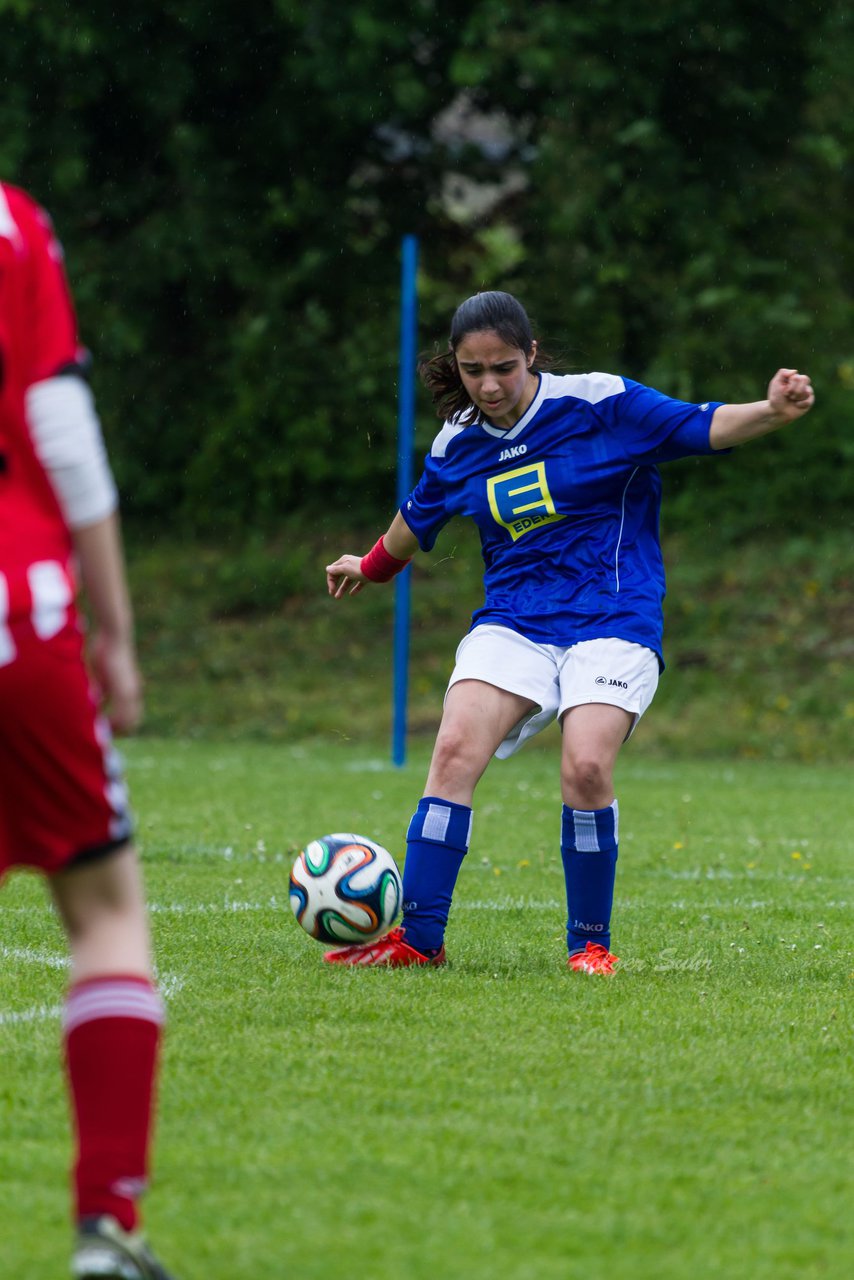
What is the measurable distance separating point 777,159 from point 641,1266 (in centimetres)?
1701

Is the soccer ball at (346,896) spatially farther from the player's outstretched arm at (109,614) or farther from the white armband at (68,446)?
the white armband at (68,446)

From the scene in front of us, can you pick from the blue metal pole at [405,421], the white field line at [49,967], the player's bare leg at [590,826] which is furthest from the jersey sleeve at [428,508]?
the blue metal pole at [405,421]

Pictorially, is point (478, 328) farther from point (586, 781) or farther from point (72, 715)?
point (72, 715)

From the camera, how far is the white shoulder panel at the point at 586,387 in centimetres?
510

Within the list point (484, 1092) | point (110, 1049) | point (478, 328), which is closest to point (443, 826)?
point (478, 328)

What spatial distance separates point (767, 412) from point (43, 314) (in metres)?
2.61

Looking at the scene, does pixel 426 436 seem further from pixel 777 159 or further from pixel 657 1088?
pixel 657 1088

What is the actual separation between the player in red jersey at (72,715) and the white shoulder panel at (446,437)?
2.90 metres

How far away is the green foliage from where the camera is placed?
17.3 meters

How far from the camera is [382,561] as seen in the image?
18.0ft

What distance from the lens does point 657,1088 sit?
3.56 meters

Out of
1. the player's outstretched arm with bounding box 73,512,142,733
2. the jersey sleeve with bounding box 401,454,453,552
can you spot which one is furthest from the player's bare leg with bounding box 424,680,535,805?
the player's outstretched arm with bounding box 73,512,142,733

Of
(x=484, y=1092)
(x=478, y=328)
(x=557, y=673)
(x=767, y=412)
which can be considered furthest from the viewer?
(x=557, y=673)

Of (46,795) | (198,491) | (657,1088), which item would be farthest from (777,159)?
(46,795)
